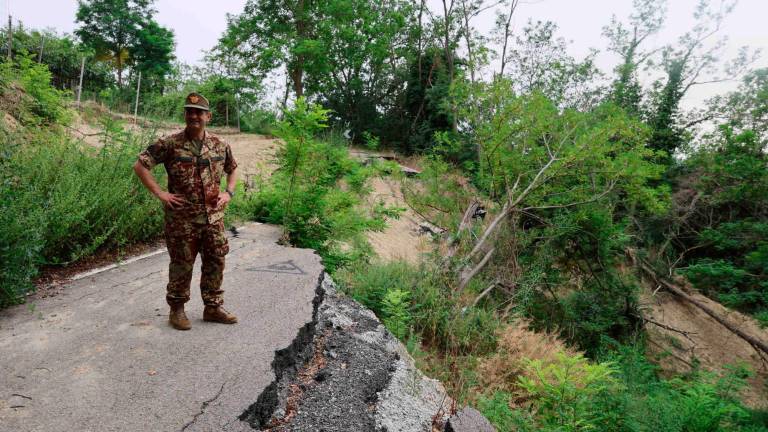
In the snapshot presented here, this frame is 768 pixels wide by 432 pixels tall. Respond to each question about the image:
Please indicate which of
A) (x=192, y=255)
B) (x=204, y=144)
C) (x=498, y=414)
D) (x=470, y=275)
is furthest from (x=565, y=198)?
(x=192, y=255)

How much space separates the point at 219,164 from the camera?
3609 millimetres

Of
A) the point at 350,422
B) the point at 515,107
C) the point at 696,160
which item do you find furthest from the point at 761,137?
the point at 350,422

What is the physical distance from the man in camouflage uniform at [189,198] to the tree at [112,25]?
35.7 meters

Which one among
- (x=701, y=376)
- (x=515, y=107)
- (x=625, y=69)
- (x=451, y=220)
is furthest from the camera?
(x=625, y=69)

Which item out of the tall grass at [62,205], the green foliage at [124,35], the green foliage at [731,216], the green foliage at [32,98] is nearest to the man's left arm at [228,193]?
the tall grass at [62,205]

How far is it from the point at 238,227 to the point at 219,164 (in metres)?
3.90

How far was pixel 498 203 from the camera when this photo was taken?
40.1 ft

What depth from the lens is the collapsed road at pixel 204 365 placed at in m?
2.59

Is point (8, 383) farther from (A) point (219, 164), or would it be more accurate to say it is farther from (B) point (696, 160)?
(B) point (696, 160)

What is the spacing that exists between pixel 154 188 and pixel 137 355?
1207 mm

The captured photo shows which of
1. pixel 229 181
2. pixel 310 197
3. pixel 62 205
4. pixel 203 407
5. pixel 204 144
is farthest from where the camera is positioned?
pixel 310 197

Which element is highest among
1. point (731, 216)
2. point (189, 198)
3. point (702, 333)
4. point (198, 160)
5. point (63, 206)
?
point (731, 216)

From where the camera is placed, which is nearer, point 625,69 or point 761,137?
point 761,137

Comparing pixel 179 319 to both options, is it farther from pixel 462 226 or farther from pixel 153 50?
pixel 153 50
